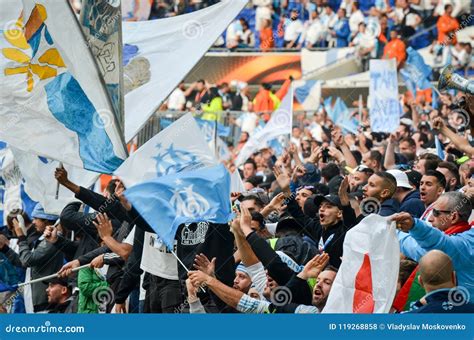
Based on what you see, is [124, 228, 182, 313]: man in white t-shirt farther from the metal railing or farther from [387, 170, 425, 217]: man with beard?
the metal railing

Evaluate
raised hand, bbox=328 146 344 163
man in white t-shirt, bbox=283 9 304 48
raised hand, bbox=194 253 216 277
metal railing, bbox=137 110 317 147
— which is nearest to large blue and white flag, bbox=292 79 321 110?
metal railing, bbox=137 110 317 147

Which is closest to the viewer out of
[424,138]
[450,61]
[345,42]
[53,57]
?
[53,57]

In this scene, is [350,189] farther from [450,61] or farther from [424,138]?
[450,61]

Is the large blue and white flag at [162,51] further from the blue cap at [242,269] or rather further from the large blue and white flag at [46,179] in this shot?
the blue cap at [242,269]

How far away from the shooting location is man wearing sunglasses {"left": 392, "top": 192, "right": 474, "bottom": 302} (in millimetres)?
7457

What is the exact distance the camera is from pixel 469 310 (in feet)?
24.3

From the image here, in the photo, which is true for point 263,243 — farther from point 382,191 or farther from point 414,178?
point 414,178

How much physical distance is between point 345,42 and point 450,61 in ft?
12.7

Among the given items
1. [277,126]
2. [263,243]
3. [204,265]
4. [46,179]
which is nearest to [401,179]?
[263,243]

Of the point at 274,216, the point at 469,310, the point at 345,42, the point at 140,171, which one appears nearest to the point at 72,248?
the point at 274,216

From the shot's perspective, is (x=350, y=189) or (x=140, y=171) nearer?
(x=140, y=171)

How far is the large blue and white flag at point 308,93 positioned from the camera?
2194cm

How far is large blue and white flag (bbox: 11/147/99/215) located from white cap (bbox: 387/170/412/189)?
3153mm

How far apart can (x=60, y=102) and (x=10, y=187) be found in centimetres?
377
